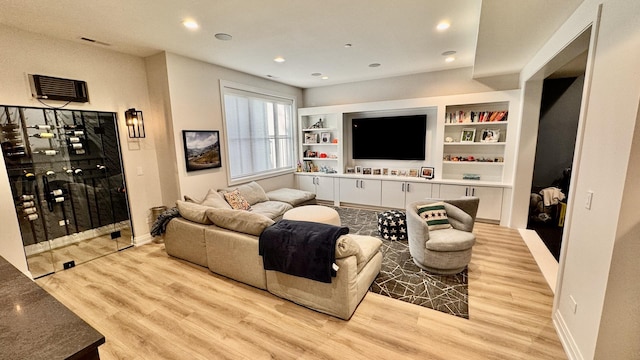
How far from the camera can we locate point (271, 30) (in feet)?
10.1

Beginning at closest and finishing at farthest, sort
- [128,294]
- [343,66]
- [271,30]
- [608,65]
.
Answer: [608,65], [128,294], [271,30], [343,66]

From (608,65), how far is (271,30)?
2.97 meters

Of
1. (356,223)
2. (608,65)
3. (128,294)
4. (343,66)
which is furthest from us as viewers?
(356,223)

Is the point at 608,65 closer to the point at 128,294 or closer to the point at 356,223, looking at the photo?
the point at 356,223

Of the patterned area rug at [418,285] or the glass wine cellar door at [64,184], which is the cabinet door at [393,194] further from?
the glass wine cellar door at [64,184]

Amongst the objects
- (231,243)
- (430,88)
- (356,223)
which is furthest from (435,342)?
(430,88)

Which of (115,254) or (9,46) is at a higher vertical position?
(9,46)

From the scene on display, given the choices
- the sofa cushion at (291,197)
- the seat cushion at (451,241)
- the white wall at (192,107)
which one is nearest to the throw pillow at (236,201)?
the white wall at (192,107)

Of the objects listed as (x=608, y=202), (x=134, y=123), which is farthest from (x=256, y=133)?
(x=608, y=202)

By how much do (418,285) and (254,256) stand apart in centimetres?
179

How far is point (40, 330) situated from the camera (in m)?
Answer: 1.02

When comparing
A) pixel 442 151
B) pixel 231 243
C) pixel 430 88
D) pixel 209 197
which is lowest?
pixel 231 243

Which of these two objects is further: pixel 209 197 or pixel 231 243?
pixel 209 197

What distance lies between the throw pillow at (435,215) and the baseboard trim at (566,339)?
52.3 inches
